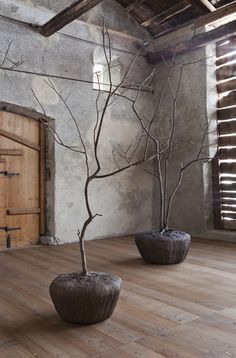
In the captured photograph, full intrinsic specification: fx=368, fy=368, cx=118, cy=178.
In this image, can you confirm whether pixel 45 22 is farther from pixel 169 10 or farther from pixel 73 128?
pixel 169 10

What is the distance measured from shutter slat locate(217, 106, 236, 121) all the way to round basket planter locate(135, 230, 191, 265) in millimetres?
2506

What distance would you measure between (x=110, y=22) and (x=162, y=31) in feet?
3.34

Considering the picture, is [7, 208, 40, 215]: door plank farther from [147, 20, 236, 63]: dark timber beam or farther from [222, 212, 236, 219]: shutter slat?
[147, 20, 236, 63]: dark timber beam

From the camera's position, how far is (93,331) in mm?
2381

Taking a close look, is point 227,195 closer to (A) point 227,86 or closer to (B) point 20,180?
(A) point 227,86

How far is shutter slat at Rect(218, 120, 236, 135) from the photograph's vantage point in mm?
5796

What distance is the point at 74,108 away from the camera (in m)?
5.72

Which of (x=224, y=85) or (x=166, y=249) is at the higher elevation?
(x=224, y=85)

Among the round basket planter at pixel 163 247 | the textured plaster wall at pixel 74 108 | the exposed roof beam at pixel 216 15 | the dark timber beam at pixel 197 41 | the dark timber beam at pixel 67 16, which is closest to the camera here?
the round basket planter at pixel 163 247

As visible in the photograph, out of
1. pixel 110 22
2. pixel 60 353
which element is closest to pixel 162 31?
pixel 110 22

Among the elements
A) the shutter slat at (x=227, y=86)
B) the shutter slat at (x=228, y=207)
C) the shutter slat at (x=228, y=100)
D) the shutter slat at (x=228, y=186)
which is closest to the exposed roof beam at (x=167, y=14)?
the shutter slat at (x=227, y=86)

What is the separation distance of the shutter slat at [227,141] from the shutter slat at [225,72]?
0.97m

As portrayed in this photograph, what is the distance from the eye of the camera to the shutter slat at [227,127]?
580 centimetres

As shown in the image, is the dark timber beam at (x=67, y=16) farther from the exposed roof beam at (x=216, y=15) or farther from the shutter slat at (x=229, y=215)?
the shutter slat at (x=229, y=215)
